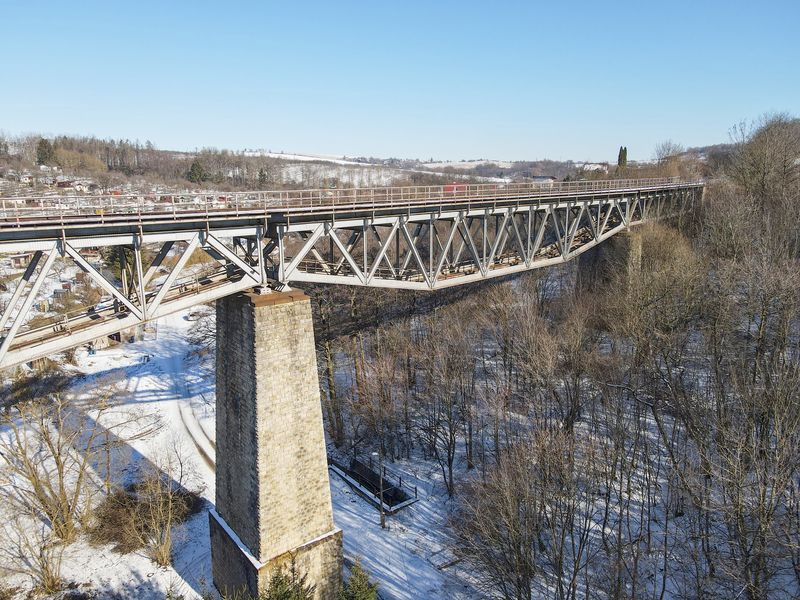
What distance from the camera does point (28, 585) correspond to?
62.6 feet

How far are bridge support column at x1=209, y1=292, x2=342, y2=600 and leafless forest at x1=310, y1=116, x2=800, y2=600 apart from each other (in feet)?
17.4

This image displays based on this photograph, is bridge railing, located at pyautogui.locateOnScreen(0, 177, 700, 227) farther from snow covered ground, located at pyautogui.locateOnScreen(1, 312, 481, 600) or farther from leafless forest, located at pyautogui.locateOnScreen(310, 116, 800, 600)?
snow covered ground, located at pyautogui.locateOnScreen(1, 312, 481, 600)

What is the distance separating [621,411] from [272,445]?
527 inches

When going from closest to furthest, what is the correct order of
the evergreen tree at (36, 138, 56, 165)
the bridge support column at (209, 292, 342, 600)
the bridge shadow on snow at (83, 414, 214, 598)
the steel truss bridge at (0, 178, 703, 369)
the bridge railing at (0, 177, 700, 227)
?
the steel truss bridge at (0, 178, 703, 369)
the bridge railing at (0, 177, 700, 227)
the bridge support column at (209, 292, 342, 600)
the bridge shadow on snow at (83, 414, 214, 598)
the evergreen tree at (36, 138, 56, 165)

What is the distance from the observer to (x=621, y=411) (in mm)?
19766

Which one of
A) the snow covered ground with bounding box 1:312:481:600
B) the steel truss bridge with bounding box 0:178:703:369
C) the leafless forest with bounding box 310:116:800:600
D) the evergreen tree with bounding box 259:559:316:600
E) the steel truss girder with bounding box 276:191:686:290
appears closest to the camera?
the steel truss bridge with bounding box 0:178:703:369

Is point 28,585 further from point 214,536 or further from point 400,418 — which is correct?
point 400,418

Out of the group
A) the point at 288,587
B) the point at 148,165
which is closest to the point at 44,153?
the point at 148,165

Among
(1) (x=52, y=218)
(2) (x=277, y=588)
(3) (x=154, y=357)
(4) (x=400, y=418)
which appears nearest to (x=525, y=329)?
(4) (x=400, y=418)

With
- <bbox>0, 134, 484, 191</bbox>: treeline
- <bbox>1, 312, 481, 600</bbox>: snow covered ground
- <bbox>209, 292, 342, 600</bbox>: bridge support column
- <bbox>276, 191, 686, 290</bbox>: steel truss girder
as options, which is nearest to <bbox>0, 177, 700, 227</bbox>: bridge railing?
<bbox>276, 191, 686, 290</bbox>: steel truss girder

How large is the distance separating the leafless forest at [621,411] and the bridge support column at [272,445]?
531 centimetres

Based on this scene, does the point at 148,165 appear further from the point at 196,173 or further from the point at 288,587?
the point at 288,587

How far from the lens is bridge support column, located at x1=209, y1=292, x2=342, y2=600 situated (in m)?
14.8


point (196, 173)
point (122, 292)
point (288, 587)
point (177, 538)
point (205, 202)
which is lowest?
point (177, 538)
